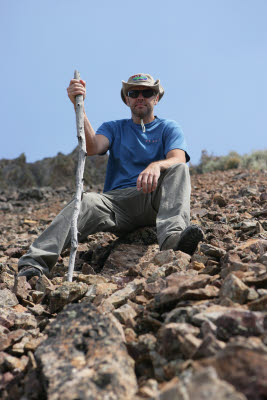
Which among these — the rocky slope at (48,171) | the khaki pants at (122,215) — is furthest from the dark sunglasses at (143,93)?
the rocky slope at (48,171)

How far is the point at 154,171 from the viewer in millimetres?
3684

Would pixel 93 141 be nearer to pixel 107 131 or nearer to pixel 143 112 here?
pixel 107 131

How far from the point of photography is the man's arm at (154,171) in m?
3.58

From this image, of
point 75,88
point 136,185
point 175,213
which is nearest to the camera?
point 175,213

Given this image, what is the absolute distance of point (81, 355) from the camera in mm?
1789

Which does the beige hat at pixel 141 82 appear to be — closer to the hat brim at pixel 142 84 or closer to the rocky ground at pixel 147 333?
the hat brim at pixel 142 84

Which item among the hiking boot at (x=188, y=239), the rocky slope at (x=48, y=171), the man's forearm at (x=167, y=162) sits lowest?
the rocky slope at (x=48, y=171)

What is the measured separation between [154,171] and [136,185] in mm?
572

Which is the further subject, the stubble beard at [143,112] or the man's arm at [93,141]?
the stubble beard at [143,112]

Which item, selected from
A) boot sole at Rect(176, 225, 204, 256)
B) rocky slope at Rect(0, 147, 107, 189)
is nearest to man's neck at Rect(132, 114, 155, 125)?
boot sole at Rect(176, 225, 204, 256)

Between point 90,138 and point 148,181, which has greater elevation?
point 90,138

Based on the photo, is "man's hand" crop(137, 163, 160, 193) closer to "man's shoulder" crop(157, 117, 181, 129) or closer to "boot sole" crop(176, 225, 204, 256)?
"boot sole" crop(176, 225, 204, 256)

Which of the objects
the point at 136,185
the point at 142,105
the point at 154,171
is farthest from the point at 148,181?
the point at 142,105

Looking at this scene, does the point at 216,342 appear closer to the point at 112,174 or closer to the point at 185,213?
the point at 185,213
